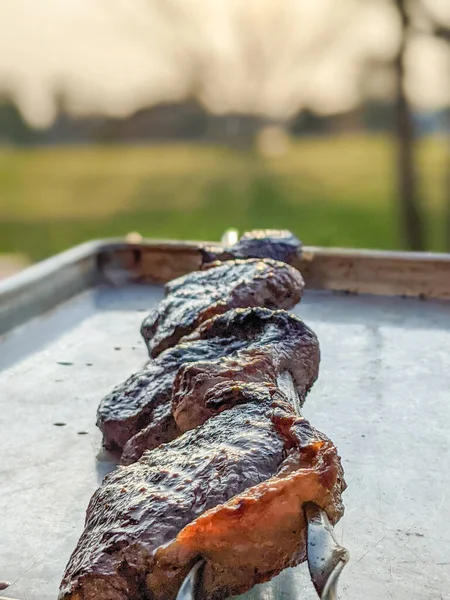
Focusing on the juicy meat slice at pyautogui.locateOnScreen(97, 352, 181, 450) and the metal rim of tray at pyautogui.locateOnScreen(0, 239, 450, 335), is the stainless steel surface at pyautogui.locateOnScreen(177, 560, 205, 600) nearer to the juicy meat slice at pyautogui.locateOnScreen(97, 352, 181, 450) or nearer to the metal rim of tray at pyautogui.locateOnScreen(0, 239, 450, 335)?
the juicy meat slice at pyautogui.locateOnScreen(97, 352, 181, 450)

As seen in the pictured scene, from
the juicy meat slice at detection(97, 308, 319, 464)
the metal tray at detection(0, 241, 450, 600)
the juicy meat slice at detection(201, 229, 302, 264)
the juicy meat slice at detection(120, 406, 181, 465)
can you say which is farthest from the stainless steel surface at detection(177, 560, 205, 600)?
the juicy meat slice at detection(201, 229, 302, 264)

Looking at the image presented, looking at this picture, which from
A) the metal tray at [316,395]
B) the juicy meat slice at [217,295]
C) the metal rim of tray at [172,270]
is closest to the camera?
the metal tray at [316,395]

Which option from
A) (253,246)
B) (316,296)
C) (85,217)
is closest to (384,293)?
(316,296)

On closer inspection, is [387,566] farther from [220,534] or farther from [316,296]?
[316,296]

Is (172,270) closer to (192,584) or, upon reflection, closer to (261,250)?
(261,250)

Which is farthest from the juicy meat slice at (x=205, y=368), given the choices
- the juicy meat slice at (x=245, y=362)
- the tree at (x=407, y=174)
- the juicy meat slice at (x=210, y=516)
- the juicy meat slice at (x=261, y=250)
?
the tree at (x=407, y=174)

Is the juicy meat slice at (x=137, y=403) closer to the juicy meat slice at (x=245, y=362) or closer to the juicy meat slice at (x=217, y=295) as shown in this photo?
the juicy meat slice at (x=245, y=362)
